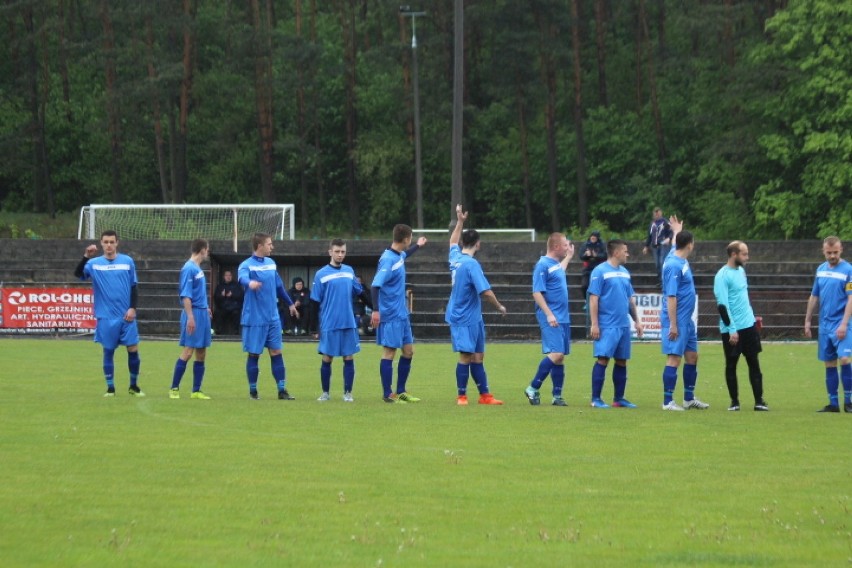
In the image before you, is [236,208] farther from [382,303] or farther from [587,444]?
[587,444]

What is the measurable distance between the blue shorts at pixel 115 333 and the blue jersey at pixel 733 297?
24.3 ft

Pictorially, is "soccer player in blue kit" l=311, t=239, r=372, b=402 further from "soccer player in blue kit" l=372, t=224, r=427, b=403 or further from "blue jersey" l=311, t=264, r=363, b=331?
"soccer player in blue kit" l=372, t=224, r=427, b=403

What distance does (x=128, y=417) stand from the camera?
48.0ft

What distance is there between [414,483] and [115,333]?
848 centimetres

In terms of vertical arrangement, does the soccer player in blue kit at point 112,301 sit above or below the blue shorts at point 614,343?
above

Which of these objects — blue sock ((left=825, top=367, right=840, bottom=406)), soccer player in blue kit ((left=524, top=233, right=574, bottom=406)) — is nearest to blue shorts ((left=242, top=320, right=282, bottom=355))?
soccer player in blue kit ((left=524, top=233, right=574, bottom=406))

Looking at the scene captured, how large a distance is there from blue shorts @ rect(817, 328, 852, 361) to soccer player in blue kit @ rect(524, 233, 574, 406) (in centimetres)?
304

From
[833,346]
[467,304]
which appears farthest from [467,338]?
[833,346]

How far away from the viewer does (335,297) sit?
16859 mm

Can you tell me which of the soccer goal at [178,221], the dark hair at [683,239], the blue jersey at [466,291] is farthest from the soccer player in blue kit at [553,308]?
the soccer goal at [178,221]

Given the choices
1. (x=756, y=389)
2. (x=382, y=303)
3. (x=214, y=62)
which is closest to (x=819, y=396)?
(x=756, y=389)

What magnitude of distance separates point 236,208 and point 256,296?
89.9ft

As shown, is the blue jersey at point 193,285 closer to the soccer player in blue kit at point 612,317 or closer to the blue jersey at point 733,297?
the soccer player in blue kit at point 612,317

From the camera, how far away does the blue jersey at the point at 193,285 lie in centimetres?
1694
